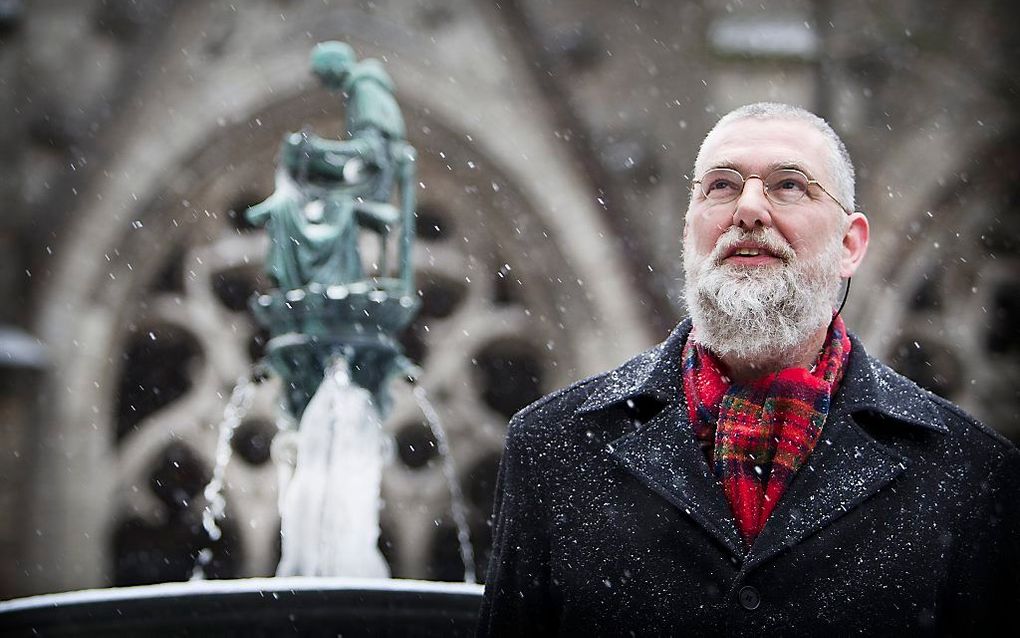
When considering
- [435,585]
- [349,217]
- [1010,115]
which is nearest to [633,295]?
[1010,115]

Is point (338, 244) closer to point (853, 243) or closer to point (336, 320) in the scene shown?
point (336, 320)

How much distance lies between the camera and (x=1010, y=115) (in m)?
8.00

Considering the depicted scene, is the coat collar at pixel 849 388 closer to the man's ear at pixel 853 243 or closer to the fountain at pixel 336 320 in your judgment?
the man's ear at pixel 853 243

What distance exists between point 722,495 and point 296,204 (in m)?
3.08

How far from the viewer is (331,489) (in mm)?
4352

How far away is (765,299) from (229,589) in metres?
1.19

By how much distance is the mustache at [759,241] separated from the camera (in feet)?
5.95

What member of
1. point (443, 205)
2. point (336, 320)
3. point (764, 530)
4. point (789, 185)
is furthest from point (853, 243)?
point (443, 205)

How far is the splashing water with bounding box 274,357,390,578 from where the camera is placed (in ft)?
14.2

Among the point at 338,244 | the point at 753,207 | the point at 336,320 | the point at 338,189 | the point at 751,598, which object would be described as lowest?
the point at 751,598

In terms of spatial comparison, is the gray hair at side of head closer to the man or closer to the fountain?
the man

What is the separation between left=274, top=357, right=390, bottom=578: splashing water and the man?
2450 mm

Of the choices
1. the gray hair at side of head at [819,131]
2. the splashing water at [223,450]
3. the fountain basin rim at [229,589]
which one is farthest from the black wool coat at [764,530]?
the splashing water at [223,450]

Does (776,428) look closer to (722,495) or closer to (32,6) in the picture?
(722,495)
